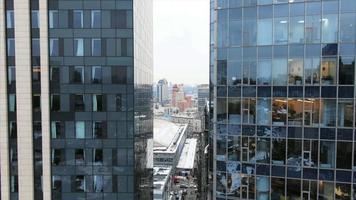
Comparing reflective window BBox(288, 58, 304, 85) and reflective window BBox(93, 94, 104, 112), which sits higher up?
reflective window BBox(288, 58, 304, 85)

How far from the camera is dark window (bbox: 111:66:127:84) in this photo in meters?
42.2

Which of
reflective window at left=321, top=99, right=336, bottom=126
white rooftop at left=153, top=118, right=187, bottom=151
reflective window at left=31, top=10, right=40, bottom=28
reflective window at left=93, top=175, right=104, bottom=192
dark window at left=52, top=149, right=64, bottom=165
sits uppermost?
reflective window at left=31, top=10, right=40, bottom=28

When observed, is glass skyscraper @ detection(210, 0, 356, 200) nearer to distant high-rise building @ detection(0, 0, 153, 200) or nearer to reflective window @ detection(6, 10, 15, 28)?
distant high-rise building @ detection(0, 0, 153, 200)

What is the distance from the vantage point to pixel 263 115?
34.4m

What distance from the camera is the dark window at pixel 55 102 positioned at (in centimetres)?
4222

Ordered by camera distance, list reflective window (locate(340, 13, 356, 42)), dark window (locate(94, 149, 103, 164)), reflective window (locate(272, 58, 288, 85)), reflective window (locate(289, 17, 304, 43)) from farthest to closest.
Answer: dark window (locate(94, 149, 103, 164)) → reflective window (locate(272, 58, 288, 85)) → reflective window (locate(289, 17, 304, 43)) → reflective window (locate(340, 13, 356, 42))

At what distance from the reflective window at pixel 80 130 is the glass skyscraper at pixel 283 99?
14716 millimetres

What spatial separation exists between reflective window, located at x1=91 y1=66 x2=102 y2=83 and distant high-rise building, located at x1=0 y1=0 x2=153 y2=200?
11 cm

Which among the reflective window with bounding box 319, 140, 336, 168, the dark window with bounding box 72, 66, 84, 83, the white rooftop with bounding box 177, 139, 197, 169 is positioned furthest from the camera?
the white rooftop with bounding box 177, 139, 197, 169

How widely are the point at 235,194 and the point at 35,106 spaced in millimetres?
23360

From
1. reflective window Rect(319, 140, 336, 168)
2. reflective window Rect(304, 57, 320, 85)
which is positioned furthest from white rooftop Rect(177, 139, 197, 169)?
reflective window Rect(304, 57, 320, 85)

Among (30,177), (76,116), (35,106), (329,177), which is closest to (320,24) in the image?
(329,177)

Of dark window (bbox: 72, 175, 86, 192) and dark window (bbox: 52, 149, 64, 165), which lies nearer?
dark window (bbox: 52, 149, 64, 165)

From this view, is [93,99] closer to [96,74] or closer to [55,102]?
[96,74]
